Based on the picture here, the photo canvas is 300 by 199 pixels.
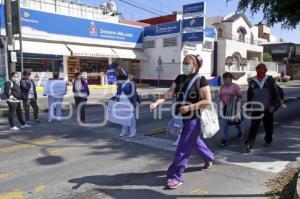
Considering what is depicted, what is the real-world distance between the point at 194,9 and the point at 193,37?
2175 millimetres

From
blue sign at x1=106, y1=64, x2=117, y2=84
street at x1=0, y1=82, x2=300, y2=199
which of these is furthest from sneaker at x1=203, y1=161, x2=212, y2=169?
blue sign at x1=106, y1=64, x2=117, y2=84

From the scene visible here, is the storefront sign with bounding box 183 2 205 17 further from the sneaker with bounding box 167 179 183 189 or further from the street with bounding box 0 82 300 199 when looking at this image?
the sneaker with bounding box 167 179 183 189

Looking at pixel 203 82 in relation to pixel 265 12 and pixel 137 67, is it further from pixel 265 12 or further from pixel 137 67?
pixel 137 67

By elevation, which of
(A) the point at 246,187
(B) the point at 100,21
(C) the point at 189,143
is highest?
(B) the point at 100,21

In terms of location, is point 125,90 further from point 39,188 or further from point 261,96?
point 39,188

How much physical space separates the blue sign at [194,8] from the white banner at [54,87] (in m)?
18.4

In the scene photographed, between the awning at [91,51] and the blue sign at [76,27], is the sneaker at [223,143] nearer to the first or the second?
the blue sign at [76,27]

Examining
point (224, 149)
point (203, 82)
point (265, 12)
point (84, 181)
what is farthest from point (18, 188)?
point (265, 12)

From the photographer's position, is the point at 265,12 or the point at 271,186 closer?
the point at 271,186

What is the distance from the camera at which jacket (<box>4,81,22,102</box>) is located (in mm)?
10234

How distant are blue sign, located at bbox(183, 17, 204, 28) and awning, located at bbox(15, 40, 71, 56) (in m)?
10.2

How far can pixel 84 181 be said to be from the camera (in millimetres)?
5578

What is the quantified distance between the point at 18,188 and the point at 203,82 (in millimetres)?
3055

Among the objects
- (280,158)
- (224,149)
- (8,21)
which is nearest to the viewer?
(280,158)
